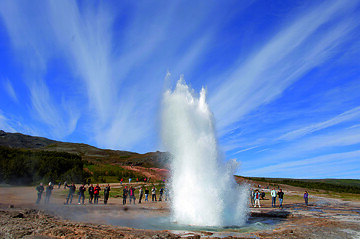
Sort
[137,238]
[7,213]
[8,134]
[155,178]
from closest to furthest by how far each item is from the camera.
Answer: [137,238]
[7,213]
[155,178]
[8,134]

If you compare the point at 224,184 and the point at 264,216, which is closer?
the point at 224,184

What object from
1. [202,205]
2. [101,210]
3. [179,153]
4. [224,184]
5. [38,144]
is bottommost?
[101,210]

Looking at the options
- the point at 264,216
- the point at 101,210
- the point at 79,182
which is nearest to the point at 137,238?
→ the point at 101,210

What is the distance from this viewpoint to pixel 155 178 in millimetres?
53531

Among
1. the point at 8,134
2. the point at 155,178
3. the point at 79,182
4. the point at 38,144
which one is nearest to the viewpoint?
the point at 79,182

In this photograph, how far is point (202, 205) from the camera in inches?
512

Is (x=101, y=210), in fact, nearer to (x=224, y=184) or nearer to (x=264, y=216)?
(x=224, y=184)

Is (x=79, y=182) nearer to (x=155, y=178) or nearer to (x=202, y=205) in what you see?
(x=155, y=178)

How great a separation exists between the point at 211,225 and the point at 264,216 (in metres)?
6.16

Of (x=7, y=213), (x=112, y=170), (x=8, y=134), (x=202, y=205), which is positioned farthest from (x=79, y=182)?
(x=8, y=134)

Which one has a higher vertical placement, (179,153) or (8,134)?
(8,134)

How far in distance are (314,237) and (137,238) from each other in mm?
6724

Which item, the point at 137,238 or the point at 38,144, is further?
the point at 38,144

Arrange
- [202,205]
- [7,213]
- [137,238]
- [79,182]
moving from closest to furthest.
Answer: [137,238]
[7,213]
[202,205]
[79,182]
